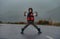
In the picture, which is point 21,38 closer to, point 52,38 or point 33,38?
point 33,38

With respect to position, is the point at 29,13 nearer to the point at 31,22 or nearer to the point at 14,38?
the point at 31,22

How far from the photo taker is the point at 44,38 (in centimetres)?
664

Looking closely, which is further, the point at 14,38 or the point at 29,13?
the point at 29,13

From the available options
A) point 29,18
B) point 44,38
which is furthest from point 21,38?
point 29,18

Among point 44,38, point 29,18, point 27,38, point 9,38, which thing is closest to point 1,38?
point 9,38

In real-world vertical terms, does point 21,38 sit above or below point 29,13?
below

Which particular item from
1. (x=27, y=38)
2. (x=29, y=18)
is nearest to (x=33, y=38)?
(x=27, y=38)

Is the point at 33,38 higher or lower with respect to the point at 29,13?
lower

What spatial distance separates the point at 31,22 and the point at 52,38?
4.72ft

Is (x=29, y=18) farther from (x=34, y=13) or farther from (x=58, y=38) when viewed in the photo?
(x=58, y=38)

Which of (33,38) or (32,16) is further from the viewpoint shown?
(32,16)

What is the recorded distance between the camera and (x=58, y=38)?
21.8 ft

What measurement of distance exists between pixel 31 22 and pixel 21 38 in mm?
1457

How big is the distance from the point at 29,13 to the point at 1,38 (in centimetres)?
166
